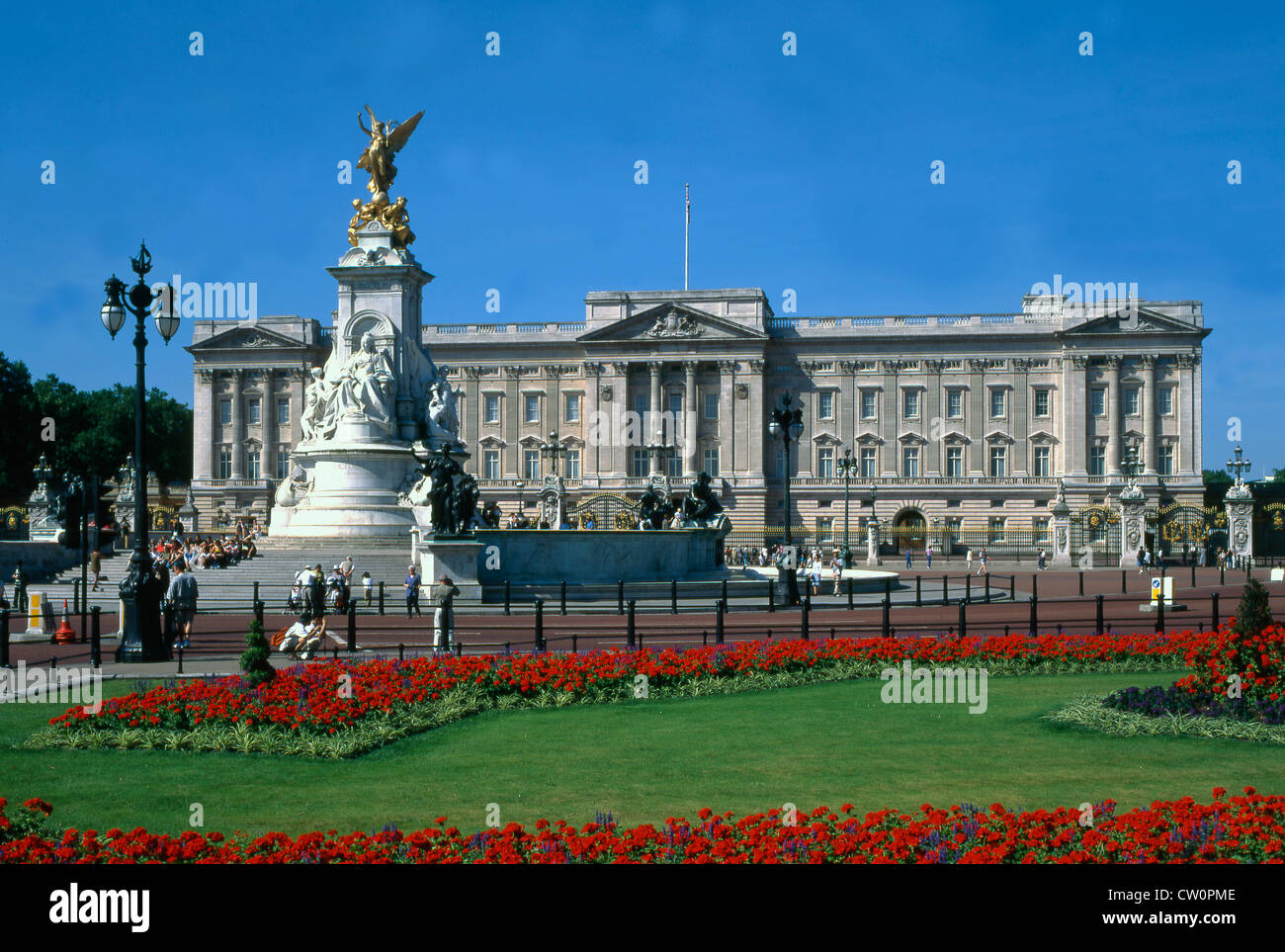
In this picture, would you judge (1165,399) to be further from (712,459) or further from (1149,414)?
(712,459)

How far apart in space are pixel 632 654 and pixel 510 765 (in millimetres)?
5269

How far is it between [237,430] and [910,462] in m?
55.2

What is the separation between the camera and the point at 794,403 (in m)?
94.4

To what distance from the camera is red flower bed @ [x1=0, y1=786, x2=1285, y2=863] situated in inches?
268

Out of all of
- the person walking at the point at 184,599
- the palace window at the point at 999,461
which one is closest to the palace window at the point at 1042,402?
the palace window at the point at 999,461

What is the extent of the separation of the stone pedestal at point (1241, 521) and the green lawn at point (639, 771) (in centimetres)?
5328

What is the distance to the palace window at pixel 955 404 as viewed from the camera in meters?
92.7

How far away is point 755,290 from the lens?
3671 inches

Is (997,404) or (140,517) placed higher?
(997,404)

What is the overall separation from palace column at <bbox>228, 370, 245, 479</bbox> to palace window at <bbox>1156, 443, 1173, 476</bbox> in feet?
239

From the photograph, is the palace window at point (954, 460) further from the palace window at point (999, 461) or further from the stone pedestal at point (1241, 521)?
the stone pedestal at point (1241, 521)

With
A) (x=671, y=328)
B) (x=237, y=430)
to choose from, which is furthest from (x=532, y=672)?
(x=237, y=430)
